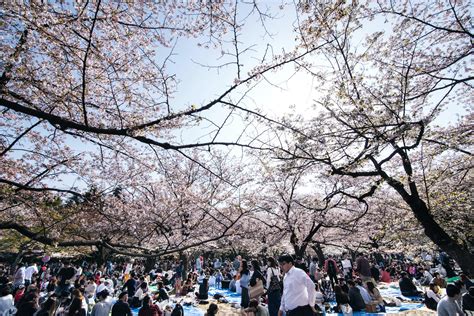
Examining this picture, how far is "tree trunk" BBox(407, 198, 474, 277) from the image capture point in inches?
259

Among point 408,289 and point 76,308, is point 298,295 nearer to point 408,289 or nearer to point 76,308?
point 76,308

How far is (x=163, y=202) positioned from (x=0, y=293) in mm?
8964

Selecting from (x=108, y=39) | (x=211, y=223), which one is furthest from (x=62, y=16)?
(x=211, y=223)

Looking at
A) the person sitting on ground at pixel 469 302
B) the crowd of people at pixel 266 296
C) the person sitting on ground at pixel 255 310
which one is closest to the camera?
the crowd of people at pixel 266 296

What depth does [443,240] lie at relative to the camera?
6.74 metres

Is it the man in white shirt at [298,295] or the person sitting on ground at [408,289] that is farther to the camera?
the person sitting on ground at [408,289]

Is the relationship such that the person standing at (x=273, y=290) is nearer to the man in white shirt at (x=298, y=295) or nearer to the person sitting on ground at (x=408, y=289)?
the man in white shirt at (x=298, y=295)

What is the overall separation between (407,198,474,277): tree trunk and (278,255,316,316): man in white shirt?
4072 millimetres

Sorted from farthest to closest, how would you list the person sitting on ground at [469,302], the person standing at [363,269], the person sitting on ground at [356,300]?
the person standing at [363,269], the person sitting on ground at [356,300], the person sitting on ground at [469,302]

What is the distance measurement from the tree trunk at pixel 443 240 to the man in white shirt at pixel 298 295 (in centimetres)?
407

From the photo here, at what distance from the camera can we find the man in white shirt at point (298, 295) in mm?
4754

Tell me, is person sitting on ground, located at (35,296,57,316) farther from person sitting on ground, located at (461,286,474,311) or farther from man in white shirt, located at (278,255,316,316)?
person sitting on ground, located at (461,286,474,311)

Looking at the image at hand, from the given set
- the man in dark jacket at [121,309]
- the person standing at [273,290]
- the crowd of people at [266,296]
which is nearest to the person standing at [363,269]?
the crowd of people at [266,296]

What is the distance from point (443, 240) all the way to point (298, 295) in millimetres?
4446
